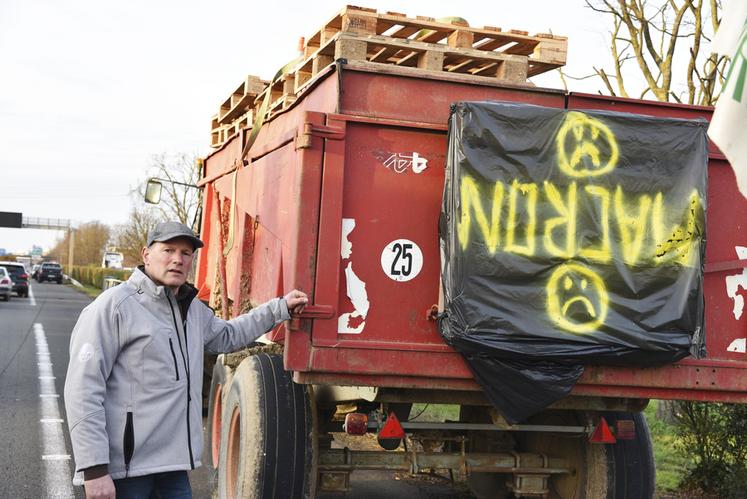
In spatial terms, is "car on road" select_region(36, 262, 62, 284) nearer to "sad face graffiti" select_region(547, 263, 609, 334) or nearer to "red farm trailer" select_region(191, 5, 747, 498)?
"red farm trailer" select_region(191, 5, 747, 498)

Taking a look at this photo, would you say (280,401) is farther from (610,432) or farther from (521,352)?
Answer: (610,432)

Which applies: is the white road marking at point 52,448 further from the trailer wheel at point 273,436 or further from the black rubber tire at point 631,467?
the black rubber tire at point 631,467

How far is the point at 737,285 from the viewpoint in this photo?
514cm

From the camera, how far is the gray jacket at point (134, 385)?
143 inches

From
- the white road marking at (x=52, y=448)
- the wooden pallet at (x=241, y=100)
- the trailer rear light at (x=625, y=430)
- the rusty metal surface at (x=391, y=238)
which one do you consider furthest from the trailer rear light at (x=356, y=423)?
the wooden pallet at (x=241, y=100)

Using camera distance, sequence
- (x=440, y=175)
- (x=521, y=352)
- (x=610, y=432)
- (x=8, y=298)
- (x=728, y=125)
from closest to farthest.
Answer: (x=728, y=125)
(x=521, y=352)
(x=440, y=175)
(x=610, y=432)
(x=8, y=298)

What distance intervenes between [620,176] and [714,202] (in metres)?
0.72

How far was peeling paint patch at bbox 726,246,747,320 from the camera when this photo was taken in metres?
5.12

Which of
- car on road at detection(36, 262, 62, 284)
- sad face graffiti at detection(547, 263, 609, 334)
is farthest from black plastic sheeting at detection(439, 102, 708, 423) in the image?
car on road at detection(36, 262, 62, 284)

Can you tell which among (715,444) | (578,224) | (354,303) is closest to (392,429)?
(354,303)

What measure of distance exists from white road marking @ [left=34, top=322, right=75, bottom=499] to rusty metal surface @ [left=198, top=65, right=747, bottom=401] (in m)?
3.28

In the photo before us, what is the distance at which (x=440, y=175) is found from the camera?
4.93m

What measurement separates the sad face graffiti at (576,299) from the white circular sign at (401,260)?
727 mm

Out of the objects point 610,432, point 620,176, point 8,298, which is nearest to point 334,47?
point 620,176
